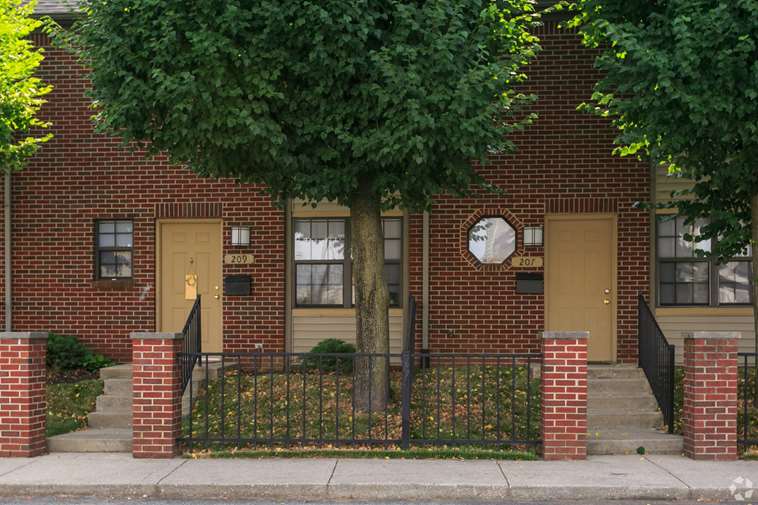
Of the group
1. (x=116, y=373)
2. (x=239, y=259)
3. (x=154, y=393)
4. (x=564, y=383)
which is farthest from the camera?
(x=239, y=259)

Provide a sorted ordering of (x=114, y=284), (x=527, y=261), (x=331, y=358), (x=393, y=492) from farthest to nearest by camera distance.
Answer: (x=114, y=284) → (x=527, y=261) → (x=331, y=358) → (x=393, y=492)

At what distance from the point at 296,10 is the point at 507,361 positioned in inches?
244

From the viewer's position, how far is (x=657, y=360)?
10.1 meters

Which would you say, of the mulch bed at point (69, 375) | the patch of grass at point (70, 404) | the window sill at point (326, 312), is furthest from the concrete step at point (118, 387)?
the window sill at point (326, 312)

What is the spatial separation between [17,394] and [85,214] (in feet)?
16.3

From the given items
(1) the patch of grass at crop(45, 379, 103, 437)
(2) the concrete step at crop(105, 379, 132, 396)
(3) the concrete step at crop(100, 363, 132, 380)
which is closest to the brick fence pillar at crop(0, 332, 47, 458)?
(1) the patch of grass at crop(45, 379, 103, 437)

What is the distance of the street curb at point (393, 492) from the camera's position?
728 centimetres

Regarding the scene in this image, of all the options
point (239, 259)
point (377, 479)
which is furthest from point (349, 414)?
point (239, 259)

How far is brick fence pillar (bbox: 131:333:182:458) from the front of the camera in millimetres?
8523

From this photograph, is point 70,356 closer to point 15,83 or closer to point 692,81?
point 15,83

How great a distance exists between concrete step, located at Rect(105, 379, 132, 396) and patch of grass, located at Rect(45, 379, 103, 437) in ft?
0.98

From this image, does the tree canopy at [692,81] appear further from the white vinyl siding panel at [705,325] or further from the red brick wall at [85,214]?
the red brick wall at [85,214]

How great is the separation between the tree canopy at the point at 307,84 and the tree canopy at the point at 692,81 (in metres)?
1.25

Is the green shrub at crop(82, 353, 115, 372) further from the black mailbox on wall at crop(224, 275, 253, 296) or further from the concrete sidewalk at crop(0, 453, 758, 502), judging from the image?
the concrete sidewalk at crop(0, 453, 758, 502)
